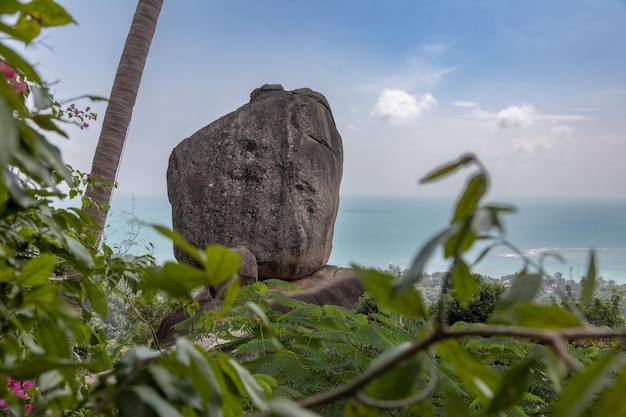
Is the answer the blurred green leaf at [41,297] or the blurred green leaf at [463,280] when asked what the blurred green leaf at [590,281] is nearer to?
the blurred green leaf at [463,280]

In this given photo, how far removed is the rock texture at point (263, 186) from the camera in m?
7.14

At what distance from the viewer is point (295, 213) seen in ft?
23.7

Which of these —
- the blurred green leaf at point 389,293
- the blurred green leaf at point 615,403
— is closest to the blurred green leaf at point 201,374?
the blurred green leaf at point 389,293

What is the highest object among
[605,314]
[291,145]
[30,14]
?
[291,145]

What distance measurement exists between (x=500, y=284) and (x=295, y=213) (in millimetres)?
2878

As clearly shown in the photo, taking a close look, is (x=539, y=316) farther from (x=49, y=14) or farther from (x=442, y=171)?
(x=49, y=14)

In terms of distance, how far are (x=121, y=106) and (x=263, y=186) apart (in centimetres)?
422

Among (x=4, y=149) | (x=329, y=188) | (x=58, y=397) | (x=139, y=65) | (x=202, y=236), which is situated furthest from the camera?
(x=329, y=188)

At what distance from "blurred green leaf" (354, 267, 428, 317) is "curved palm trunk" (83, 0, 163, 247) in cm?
271

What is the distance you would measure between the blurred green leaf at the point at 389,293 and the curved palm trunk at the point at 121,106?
2.71 metres

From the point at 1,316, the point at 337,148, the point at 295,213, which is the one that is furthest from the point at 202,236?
the point at 1,316

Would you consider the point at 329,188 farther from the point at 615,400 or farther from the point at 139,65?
the point at 615,400

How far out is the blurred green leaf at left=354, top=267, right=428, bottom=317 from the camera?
31 cm

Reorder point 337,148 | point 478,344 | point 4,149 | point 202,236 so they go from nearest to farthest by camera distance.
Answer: point 4,149 < point 478,344 < point 202,236 < point 337,148
